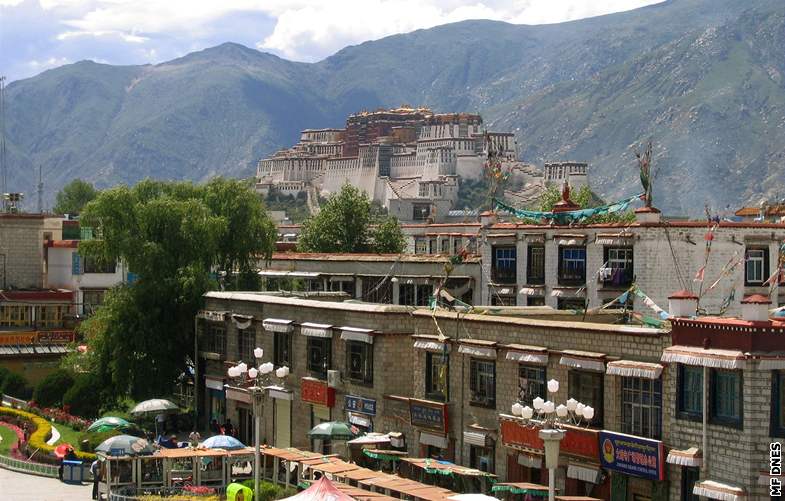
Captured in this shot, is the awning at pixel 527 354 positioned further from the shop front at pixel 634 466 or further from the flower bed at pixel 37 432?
the flower bed at pixel 37 432

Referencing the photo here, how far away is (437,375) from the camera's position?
35.8 m

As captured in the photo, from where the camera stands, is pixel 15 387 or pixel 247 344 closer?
pixel 247 344

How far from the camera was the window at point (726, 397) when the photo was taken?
84.3 feet

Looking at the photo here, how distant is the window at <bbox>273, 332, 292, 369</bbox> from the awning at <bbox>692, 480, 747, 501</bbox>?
62.4 ft

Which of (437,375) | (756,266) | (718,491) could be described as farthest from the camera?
(756,266)

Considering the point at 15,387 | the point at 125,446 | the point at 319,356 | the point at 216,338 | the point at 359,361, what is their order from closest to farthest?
1. the point at 125,446
2. the point at 359,361
3. the point at 319,356
4. the point at 216,338
5. the point at 15,387

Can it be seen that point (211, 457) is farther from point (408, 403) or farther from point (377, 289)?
point (377, 289)

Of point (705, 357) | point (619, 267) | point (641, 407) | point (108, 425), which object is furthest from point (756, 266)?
point (108, 425)

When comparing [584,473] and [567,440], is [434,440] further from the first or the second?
[584,473]

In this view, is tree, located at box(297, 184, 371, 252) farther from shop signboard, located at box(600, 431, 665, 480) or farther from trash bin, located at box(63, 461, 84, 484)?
shop signboard, located at box(600, 431, 665, 480)

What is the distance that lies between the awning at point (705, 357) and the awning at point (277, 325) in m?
17.4

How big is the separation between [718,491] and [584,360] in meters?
5.14

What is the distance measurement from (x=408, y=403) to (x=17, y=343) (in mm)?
27579

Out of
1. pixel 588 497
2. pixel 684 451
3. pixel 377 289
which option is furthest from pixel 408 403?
pixel 377 289
